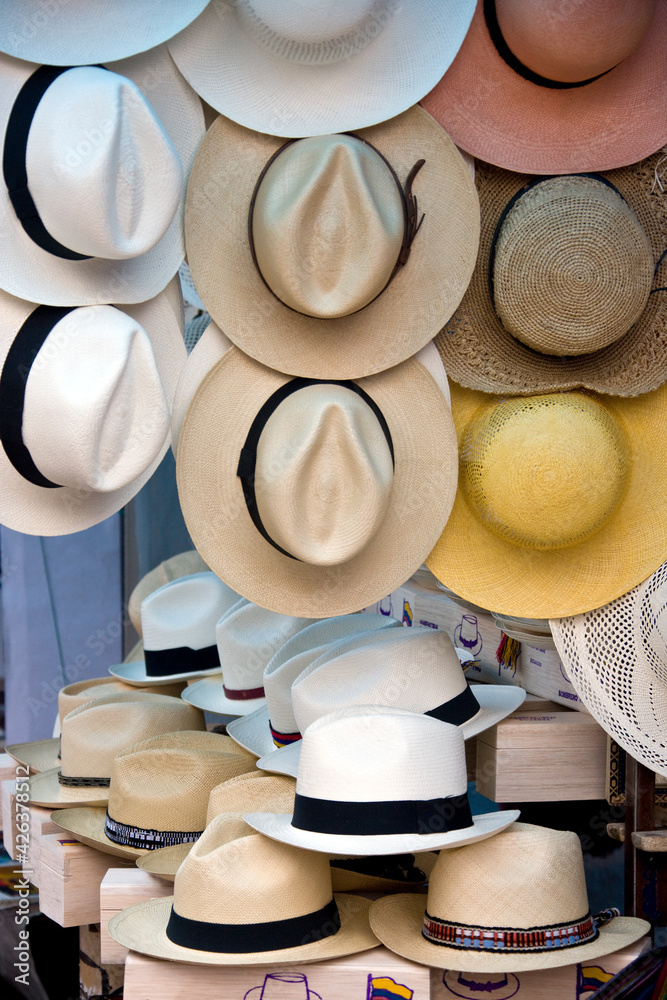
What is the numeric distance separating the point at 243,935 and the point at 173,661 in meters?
1.25

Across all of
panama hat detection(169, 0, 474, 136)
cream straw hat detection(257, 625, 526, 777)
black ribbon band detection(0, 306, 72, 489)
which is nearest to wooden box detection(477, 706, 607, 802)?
cream straw hat detection(257, 625, 526, 777)

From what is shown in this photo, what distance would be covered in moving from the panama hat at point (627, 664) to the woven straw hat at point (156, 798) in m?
0.66

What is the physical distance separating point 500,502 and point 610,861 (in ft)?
3.83

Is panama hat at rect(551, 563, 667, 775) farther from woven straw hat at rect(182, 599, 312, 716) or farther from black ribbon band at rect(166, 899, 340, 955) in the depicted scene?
woven straw hat at rect(182, 599, 312, 716)

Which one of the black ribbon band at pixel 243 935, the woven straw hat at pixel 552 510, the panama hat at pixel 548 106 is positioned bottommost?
the black ribbon band at pixel 243 935

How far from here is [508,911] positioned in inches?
53.0

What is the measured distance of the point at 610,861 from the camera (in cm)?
233

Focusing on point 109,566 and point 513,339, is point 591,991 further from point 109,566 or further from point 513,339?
point 109,566

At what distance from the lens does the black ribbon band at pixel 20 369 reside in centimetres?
142

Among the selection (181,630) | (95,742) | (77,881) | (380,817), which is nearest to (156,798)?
(77,881)

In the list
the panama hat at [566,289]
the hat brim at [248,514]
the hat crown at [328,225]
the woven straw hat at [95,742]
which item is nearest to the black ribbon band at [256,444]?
the hat brim at [248,514]

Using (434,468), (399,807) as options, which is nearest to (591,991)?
(399,807)

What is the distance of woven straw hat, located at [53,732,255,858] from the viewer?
5.84ft

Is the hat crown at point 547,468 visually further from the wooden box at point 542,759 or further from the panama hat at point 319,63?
the panama hat at point 319,63
